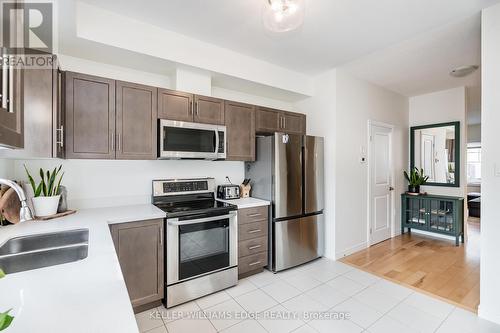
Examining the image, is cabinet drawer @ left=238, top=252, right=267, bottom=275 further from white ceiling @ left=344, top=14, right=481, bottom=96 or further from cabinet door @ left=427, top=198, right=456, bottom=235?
cabinet door @ left=427, top=198, right=456, bottom=235

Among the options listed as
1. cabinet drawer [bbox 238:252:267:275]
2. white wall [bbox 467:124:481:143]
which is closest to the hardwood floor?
cabinet drawer [bbox 238:252:267:275]

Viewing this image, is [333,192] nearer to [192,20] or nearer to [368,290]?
[368,290]

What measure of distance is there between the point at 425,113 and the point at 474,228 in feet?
8.81

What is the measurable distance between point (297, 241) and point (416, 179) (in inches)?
114

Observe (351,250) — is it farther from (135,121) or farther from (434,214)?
(135,121)

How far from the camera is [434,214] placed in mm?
4156

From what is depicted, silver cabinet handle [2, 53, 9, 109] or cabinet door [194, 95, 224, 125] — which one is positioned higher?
cabinet door [194, 95, 224, 125]

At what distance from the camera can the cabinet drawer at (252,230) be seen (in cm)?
270

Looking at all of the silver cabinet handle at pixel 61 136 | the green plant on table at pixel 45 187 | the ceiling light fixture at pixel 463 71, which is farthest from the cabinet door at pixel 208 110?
the ceiling light fixture at pixel 463 71

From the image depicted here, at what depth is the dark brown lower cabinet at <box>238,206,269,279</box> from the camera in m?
2.71

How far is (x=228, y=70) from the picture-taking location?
281 centimetres

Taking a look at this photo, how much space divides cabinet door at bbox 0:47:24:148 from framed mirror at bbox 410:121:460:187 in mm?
5385

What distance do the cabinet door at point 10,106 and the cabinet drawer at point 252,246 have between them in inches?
87.1

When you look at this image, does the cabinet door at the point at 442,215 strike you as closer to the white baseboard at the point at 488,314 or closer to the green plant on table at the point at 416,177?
the green plant on table at the point at 416,177
